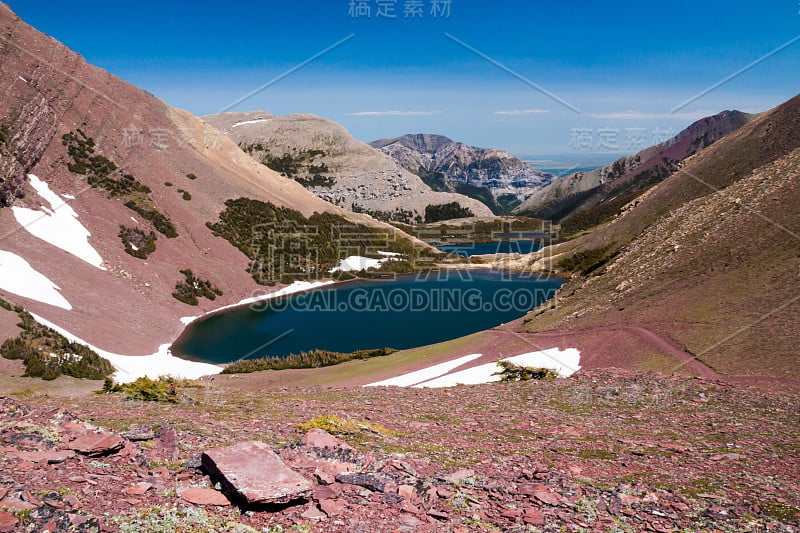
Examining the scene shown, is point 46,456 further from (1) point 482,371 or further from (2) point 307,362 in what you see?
(2) point 307,362

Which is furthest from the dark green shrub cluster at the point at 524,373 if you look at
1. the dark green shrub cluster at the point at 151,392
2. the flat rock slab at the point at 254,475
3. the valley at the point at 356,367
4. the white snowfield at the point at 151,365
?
the white snowfield at the point at 151,365

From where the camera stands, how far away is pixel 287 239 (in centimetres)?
9106

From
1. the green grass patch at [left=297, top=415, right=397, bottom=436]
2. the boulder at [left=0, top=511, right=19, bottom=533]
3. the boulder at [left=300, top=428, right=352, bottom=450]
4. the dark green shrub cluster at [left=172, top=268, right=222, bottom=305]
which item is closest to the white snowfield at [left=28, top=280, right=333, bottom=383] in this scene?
the dark green shrub cluster at [left=172, top=268, right=222, bottom=305]

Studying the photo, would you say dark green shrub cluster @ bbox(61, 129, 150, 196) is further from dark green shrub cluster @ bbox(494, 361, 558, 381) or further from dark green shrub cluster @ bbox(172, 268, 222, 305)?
dark green shrub cluster @ bbox(494, 361, 558, 381)

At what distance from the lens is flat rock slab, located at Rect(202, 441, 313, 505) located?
22.9 feet

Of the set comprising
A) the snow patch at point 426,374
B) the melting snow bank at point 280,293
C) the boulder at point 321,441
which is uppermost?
the boulder at point 321,441

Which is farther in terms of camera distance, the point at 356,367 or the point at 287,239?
the point at 287,239

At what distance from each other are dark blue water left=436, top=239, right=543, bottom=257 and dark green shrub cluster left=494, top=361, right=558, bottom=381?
115m

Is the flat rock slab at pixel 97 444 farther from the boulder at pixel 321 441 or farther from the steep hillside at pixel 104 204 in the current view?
the steep hillside at pixel 104 204

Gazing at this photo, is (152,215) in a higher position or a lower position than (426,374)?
higher

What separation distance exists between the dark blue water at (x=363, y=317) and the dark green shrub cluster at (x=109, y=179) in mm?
17827

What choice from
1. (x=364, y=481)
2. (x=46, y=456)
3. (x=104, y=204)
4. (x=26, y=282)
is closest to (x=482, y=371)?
(x=364, y=481)

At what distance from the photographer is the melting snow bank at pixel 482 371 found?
23312 millimetres

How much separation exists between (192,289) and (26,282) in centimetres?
2130
